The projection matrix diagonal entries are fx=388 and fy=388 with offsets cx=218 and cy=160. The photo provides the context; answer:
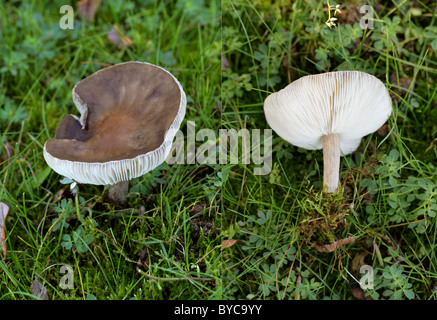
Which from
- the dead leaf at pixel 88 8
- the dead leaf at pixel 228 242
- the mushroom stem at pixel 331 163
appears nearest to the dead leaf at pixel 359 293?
the mushroom stem at pixel 331 163

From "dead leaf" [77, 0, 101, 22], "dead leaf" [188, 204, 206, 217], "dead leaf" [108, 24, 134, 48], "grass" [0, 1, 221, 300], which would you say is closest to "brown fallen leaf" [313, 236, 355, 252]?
"grass" [0, 1, 221, 300]

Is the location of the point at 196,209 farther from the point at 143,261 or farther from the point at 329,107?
the point at 329,107

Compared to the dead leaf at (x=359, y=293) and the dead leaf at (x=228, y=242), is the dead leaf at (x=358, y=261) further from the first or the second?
the dead leaf at (x=228, y=242)

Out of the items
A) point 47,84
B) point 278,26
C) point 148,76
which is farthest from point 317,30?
point 47,84

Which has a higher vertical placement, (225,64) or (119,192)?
(225,64)

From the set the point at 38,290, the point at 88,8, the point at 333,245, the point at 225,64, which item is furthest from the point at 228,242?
the point at 88,8

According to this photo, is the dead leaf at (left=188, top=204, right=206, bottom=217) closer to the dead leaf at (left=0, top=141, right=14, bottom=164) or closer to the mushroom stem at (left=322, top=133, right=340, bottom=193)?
the mushroom stem at (left=322, top=133, right=340, bottom=193)
